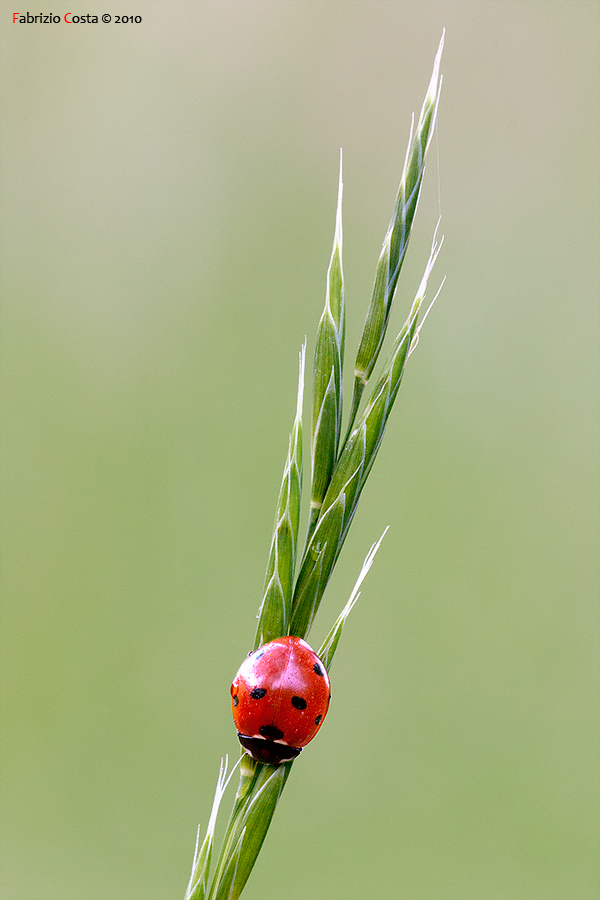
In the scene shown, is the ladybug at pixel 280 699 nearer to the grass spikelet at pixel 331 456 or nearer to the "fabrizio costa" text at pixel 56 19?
the grass spikelet at pixel 331 456

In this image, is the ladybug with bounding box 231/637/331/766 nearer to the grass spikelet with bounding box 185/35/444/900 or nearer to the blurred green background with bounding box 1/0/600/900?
the grass spikelet with bounding box 185/35/444/900

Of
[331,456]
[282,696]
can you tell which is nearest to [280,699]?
[282,696]

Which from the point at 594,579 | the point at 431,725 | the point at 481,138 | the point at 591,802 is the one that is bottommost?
the point at 591,802

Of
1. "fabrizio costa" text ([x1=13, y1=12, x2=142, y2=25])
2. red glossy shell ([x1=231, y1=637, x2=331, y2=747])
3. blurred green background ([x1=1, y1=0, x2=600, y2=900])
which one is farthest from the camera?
"fabrizio costa" text ([x1=13, y1=12, x2=142, y2=25])

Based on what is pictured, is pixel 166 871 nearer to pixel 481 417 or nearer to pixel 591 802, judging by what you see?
pixel 591 802

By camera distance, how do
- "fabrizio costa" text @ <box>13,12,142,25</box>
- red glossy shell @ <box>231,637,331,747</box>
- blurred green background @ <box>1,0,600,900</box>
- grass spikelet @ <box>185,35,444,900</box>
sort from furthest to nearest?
"fabrizio costa" text @ <box>13,12,142,25</box>, blurred green background @ <box>1,0,600,900</box>, red glossy shell @ <box>231,637,331,747</box>, grass spikelet @ <box>185,35,444,900</box>

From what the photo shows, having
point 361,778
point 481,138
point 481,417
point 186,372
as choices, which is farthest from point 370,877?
point 481,138

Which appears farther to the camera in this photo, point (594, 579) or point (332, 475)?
point (594, 579)

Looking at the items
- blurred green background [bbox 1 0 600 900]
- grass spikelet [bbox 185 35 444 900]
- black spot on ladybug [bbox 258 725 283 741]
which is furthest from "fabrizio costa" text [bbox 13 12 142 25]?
black spot on ladybug [bbox 258 725 283 741]
